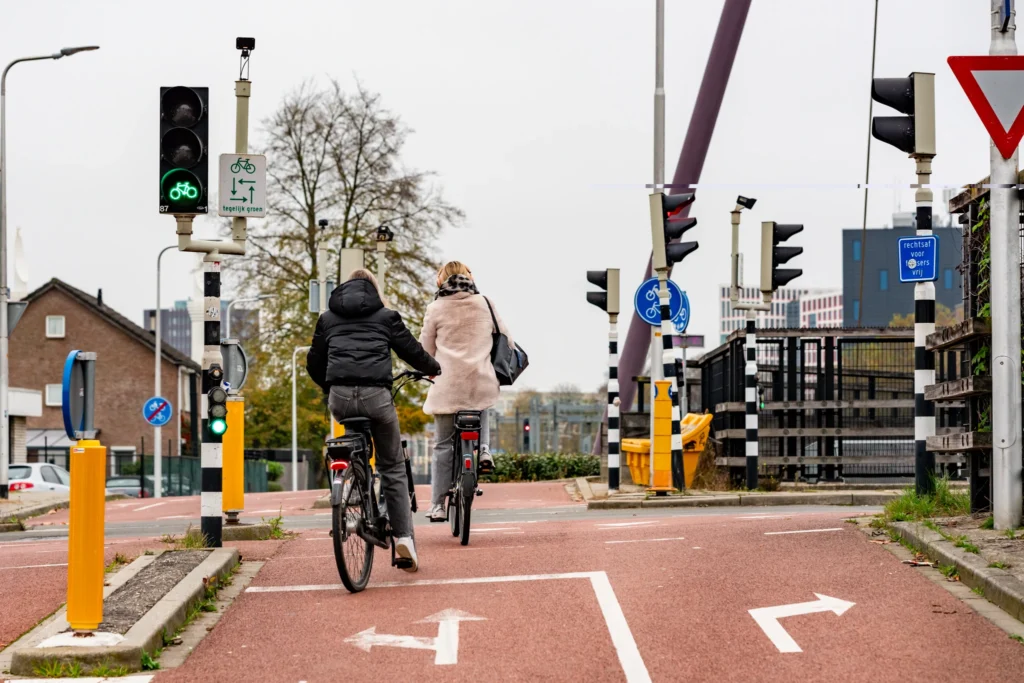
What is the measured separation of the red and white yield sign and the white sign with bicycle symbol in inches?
207

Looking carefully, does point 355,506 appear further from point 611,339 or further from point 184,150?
point 611,339

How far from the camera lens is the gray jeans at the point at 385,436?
8.84m

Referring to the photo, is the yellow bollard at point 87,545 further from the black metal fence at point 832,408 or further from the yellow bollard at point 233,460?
the black metal fence at point 832,408

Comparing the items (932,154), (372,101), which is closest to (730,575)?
(932,154)

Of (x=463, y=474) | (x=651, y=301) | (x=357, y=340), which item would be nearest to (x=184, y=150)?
(x=357, y=340)

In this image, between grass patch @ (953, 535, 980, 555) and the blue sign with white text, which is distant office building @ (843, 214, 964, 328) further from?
grass patch @ (953, 535, 980, 555)

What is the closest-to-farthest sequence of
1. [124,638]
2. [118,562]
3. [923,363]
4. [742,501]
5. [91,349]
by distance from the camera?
[124,638]
[118,562]
[923,363]
[742,501]
[91,349]

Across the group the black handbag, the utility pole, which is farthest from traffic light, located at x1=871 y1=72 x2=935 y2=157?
the black handbag

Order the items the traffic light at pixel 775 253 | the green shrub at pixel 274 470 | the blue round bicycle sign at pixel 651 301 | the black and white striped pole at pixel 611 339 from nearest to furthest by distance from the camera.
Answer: the traffic light at pixel 775 253 < the black and white striped pole at pixel 611 339 < the blue round bicycle sign at pixel 651 301 < the green shrub at pixel 274 470

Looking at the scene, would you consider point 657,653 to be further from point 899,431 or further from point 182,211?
point 899,431

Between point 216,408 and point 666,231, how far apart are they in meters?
9.45

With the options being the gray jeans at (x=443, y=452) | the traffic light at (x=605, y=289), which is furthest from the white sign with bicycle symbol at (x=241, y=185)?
the traffic light at (x=605, y=289)

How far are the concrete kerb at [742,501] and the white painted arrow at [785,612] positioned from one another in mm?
8420

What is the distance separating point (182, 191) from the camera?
10.3 meters
